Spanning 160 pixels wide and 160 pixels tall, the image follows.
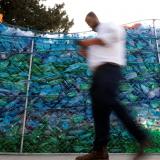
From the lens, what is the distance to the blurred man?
169 inches

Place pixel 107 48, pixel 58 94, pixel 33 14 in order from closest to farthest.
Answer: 1. pixel 107 48
2. pixel 58 94
3. pixel 33 14

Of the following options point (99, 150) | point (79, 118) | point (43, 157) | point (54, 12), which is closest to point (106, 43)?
point (99, 150)

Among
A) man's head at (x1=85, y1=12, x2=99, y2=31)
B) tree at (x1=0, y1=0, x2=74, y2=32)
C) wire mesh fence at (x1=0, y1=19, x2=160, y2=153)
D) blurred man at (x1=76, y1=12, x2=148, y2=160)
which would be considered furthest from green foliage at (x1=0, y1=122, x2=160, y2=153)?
tree at (x1=0, y1=0, x2=74, y2=32)

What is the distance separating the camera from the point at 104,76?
4.39 metres

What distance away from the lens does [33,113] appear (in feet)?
24.6

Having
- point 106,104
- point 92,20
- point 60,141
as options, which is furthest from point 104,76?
point 60,141

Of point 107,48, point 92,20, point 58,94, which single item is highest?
point 92,20

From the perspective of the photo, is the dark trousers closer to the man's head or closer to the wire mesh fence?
the man's head

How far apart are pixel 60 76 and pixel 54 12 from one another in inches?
772

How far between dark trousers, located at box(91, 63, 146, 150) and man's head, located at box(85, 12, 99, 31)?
553mm

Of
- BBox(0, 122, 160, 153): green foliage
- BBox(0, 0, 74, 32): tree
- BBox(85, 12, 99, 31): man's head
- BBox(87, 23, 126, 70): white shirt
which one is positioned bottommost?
BBox(0, 122, 160, 153): green foliage

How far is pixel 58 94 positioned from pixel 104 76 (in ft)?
10.8

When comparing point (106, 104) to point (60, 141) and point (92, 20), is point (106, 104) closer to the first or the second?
point (92, 20)

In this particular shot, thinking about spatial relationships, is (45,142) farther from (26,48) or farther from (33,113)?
(26,48)
